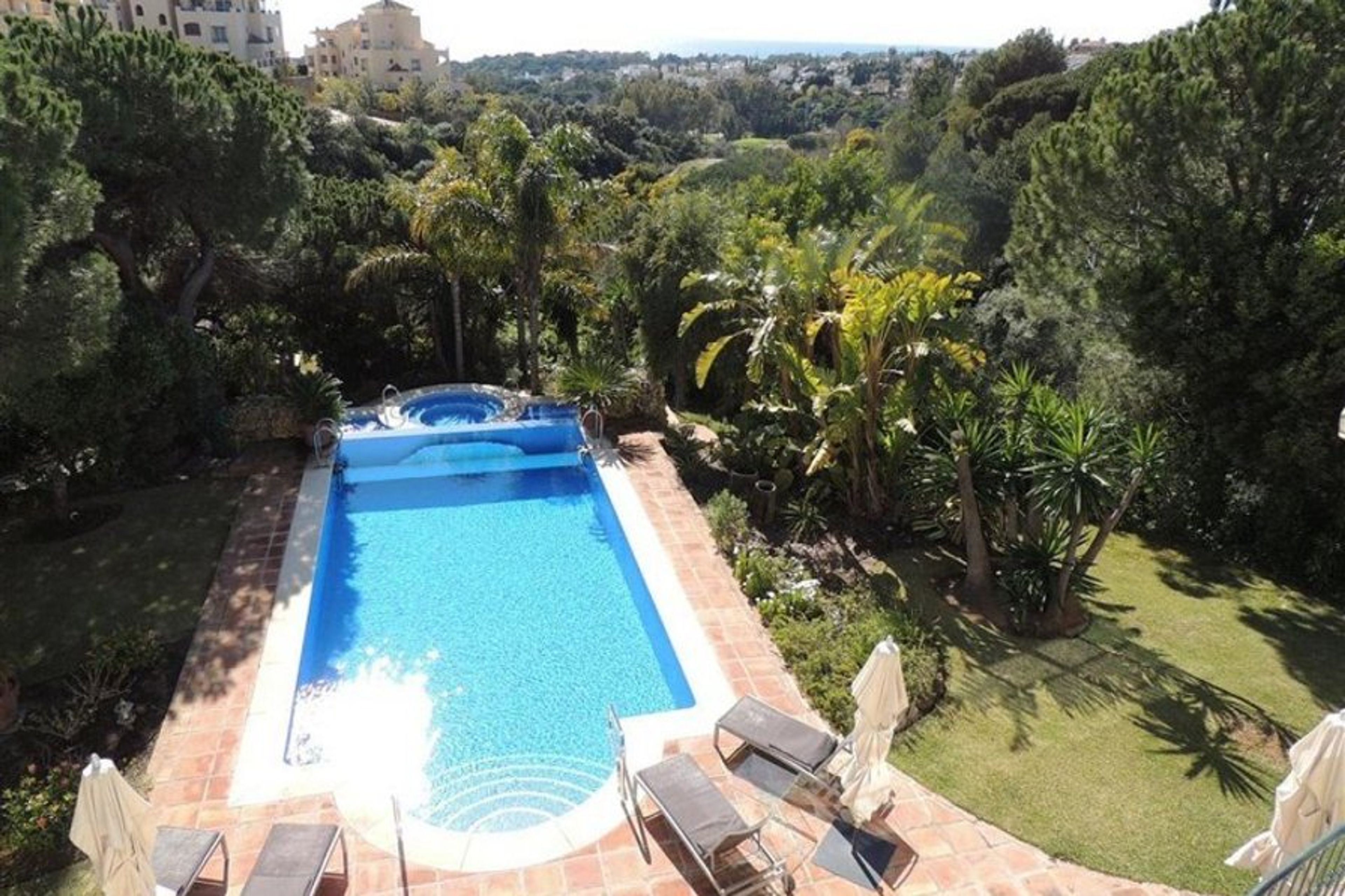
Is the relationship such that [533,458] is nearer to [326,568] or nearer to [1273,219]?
[326,568]

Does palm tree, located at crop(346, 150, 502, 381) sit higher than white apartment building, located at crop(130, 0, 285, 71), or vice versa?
white apartment building, located at crop(130, 0, 285, 71)

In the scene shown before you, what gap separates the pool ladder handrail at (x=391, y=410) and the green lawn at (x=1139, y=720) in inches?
424

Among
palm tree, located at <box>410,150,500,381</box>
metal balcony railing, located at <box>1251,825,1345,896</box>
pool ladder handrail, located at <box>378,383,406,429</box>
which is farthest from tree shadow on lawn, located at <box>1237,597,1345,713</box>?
pool ladder handrail, located at <box>378,383,406,429</box>

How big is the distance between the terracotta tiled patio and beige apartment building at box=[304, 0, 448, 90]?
5550 inches

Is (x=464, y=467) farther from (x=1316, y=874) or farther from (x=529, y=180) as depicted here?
(x=1316, y=874)

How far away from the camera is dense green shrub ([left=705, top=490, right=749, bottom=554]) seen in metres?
13.7

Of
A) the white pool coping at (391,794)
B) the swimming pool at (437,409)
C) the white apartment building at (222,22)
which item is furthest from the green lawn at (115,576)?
the white apartment building at (222,22)

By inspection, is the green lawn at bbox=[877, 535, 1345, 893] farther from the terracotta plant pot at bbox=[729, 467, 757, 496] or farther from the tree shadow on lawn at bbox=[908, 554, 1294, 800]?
the terracotta plant pot at bbox=[729, 467, 757, 496]

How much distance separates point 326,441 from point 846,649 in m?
11.3

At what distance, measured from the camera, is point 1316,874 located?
231 inches

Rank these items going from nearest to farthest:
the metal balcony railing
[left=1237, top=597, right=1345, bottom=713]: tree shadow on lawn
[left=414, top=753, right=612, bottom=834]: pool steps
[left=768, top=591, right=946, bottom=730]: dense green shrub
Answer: the metal balcony railing → [left=414, top=753, right=612, bottom=834]: pool steps → [left=768, top=591, right=946, bottom=730]: dense green shrub → [left=1237, top=597, right=1345, bottom=713]: tree shadow on lawn

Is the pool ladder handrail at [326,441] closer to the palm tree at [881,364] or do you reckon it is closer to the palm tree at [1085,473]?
the palm tree at [881,364]

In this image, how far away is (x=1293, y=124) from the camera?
13.2 m

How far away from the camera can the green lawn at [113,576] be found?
36.3 feet
